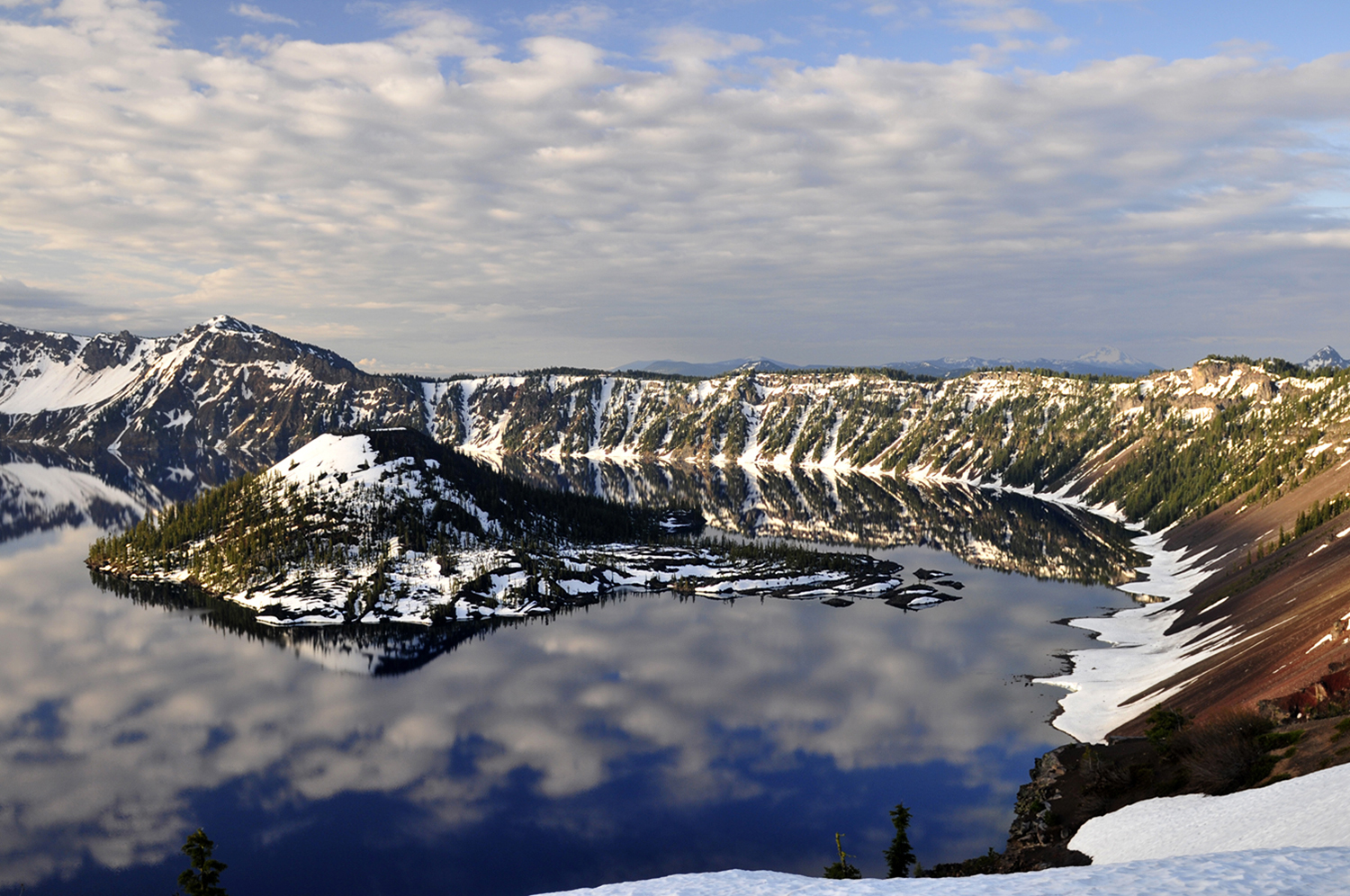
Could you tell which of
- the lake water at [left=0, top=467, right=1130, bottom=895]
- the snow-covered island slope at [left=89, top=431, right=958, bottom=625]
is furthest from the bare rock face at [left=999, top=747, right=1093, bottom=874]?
the snow-covered island slope at [left=89, top=431, right=958, bottom=625]

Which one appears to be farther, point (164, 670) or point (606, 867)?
point (164, 670)

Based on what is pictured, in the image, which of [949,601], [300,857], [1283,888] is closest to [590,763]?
[300,857]

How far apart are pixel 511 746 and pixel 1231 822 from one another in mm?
72662

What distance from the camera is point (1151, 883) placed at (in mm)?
26359

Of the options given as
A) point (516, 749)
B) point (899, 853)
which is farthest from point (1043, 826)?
point (516, 749)

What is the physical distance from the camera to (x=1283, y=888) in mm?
24797

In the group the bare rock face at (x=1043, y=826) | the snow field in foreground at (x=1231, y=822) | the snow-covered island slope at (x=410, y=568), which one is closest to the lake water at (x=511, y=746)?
the bare rock face at (x=1043, y=826)

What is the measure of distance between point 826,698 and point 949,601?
64.1m

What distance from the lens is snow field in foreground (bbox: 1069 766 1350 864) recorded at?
3659 cm

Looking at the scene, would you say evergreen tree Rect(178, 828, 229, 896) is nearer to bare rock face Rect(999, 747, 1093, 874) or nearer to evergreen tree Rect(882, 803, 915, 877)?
evergreen tree Rect(882, 803, 915, 877)

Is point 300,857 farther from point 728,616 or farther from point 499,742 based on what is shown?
point 728,616

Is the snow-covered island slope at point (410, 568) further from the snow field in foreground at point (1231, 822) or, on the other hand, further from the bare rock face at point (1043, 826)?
the snow field in foreground at point (1231, 822)

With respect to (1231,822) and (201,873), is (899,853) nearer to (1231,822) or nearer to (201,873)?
(1231,822)

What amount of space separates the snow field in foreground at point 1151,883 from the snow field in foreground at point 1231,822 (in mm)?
5786
